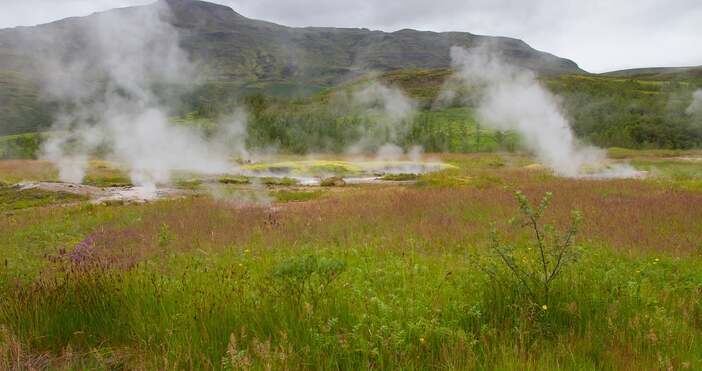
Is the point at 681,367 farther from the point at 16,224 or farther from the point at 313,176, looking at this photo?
the point at 313,176

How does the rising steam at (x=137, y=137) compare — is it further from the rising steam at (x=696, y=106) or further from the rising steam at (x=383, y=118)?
the rising steam at (x=696, y=106)

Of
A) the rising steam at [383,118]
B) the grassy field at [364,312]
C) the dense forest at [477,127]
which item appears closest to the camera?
the grassy field at [364,312]

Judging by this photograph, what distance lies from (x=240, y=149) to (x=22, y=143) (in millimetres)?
31487

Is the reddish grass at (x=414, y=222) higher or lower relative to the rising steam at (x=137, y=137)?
lower

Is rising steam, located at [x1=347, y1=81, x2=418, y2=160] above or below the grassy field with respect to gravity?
above

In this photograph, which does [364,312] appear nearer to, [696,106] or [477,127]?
[477,127]

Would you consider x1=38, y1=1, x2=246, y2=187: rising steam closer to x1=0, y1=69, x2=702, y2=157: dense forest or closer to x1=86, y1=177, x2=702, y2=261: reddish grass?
x1=0, y1=69, x2=702, y2=157: dense forest

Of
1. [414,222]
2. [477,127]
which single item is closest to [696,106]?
[477,127]

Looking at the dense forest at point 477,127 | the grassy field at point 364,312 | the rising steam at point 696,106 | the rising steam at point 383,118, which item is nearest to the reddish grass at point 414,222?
the grassy field at point 364,312

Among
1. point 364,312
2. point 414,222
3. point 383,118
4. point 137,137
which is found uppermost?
point 383,118

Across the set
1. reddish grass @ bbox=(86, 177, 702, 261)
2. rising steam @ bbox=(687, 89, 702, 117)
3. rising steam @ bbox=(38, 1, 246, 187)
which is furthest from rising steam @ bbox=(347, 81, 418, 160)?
Result: reddish grass @ bbox=(86, 177, 702, 261)

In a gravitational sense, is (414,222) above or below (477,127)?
below

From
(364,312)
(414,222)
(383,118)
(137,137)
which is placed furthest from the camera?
(383,118)

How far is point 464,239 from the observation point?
10.8 m
